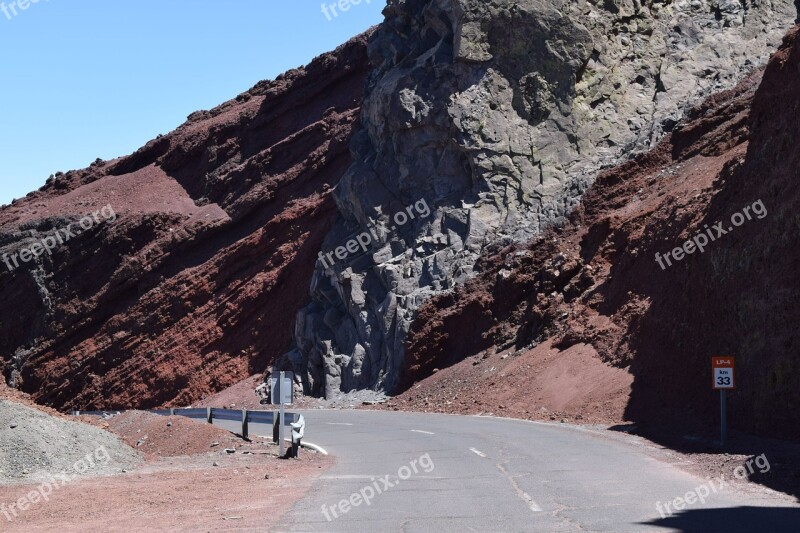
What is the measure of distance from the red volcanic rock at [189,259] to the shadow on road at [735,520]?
3980 cm

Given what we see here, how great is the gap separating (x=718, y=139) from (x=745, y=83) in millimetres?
→ 4803

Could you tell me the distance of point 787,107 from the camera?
22.0 metres

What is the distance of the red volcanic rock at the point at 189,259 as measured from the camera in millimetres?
51656

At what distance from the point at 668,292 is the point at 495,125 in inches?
665

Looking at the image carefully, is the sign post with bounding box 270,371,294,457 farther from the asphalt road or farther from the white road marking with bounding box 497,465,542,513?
the white road marking with bounding box 497,465,542,513

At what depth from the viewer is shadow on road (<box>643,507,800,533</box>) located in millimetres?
9320

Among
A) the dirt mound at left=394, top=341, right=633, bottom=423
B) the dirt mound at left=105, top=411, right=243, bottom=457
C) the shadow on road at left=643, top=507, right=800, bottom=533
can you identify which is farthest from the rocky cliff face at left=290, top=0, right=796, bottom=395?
the shadow on road at left=643, top=507, right=800, bottom=533

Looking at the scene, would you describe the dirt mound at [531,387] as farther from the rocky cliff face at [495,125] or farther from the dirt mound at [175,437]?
the dirt mound at [175,437]

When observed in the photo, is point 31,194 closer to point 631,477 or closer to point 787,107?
point 787,107

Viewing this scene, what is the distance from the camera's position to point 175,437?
759 inches

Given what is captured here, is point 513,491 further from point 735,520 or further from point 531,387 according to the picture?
point 531,387

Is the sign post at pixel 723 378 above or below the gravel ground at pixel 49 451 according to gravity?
below

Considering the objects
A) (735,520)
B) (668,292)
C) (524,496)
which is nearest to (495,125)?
(668,292)

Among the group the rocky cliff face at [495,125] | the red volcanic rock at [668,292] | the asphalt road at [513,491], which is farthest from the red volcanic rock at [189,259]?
the asphalt road at [513,491]
